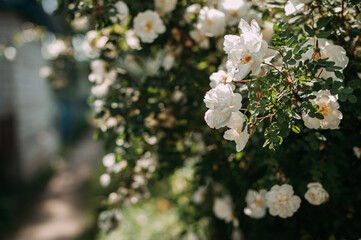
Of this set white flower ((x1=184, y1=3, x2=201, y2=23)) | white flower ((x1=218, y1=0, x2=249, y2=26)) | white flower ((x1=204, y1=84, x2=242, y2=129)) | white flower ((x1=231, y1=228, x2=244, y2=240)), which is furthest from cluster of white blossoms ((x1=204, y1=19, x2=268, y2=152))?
white flower ((x1=231, y1=228, x2=244, y2=240))

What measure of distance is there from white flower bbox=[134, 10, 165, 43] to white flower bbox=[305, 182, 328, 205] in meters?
1.05

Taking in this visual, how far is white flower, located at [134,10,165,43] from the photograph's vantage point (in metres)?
1.43

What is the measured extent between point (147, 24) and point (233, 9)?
0.44 meters

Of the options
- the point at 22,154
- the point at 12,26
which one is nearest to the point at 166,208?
the point at 22,154

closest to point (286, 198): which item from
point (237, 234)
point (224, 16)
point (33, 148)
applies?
point (224, 16)

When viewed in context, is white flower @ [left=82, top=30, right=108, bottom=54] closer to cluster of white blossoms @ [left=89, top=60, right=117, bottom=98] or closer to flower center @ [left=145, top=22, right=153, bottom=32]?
cluster of white blossoms @ [left=89, top=60, right=117, bottom=98]

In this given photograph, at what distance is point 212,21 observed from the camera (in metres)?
1.33

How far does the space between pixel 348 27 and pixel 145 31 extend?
3.04 feet

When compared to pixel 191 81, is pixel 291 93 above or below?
above

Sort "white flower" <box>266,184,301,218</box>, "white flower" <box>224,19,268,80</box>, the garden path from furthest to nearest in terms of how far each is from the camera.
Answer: the garden path < "white flower" <box>266,184,301,218</box> < "white flower" <box>224,19,268,80</box>

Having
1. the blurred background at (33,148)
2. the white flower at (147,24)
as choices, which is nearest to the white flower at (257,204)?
the white flower at (147,24)

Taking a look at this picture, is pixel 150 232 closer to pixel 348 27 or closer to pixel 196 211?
pixel 196 211

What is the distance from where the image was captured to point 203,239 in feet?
8.09

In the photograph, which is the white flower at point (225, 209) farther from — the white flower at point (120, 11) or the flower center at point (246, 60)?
the white flower at point (120, 11)
